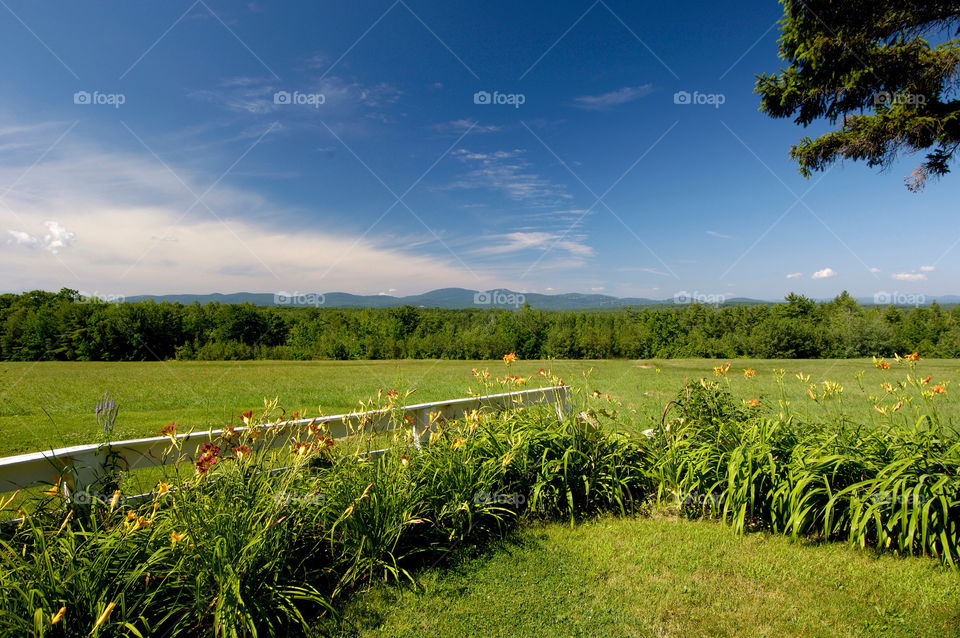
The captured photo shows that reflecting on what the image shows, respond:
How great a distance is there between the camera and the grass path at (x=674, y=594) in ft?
8.57

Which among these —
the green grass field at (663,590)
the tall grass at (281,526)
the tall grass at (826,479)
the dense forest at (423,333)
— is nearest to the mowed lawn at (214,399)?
the tall grass at (826,479)

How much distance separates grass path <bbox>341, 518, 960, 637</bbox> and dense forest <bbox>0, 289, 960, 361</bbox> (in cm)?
3579

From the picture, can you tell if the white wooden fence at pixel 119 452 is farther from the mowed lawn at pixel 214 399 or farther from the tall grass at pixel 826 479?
the tall grass at pixel 826 479

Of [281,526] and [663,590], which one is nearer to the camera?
[281,526]

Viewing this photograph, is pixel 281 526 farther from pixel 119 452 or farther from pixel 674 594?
pixel 674 594

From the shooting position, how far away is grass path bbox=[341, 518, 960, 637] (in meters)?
2.61

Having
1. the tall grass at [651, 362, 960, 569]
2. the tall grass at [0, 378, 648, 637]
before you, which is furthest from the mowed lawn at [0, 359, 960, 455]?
the tall grass at [0, 378, 648, 637]

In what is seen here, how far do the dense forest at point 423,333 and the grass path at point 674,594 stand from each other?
35792 millimetres

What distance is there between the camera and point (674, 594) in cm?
294

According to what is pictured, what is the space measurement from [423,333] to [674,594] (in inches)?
1599

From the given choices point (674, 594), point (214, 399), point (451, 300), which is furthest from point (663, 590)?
point (451, 300)

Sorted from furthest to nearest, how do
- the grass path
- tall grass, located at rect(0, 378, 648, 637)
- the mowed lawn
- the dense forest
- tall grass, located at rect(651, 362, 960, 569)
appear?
the dense forest → the mowed lawn → tall grass, located at rect(651, 362, 960, 569) → the grass path → tall grass, located at rect(0, 378, 648, 637)

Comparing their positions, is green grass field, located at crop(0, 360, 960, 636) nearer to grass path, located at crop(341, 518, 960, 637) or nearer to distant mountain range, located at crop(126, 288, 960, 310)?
grass path, located at crop(341, 518, 960, 637)

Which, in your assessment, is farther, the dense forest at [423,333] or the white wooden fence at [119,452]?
the dense forest at [423,333]
